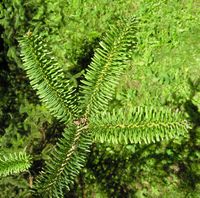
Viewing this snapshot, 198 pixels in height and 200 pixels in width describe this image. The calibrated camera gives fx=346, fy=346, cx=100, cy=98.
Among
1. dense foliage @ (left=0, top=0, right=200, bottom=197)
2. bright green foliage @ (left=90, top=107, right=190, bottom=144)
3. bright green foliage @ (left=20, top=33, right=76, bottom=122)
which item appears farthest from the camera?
dense foliage @ (left=0, top=0, right=200, bottom=197)

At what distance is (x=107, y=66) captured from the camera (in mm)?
1628

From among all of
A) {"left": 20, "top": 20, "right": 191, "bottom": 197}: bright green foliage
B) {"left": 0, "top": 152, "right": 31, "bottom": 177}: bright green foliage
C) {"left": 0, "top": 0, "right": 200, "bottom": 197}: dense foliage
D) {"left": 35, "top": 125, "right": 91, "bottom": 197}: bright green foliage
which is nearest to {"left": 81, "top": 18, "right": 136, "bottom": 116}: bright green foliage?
{"left": 20, "top": 20, "right": 191, "bottom": 197}: bright green foliage

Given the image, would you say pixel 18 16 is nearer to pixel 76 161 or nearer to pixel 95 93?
pixel 95 93

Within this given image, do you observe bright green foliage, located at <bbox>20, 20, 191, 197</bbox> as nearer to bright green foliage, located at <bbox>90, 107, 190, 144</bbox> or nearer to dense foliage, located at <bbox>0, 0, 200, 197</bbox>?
bright green foliage, located at <bbox>90, 107, 190, 144</bbox>

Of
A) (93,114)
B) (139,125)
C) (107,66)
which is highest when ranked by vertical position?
(107,66)

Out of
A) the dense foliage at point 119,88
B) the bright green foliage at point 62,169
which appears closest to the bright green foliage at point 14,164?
the bright green foliage at point 62,169

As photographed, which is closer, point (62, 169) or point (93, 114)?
point (62, 169)

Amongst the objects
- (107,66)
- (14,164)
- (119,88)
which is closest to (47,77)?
(107,66)

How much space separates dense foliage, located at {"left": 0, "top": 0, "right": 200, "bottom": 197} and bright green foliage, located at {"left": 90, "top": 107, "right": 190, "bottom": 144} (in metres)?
1.20

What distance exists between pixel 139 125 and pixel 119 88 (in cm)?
409

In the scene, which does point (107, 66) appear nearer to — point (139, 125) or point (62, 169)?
point (139, 125)

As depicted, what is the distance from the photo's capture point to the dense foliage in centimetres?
317

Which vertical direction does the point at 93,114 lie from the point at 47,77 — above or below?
below

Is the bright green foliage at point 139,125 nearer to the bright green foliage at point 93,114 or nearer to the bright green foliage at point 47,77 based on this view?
the bright green foliage at point 93,114
